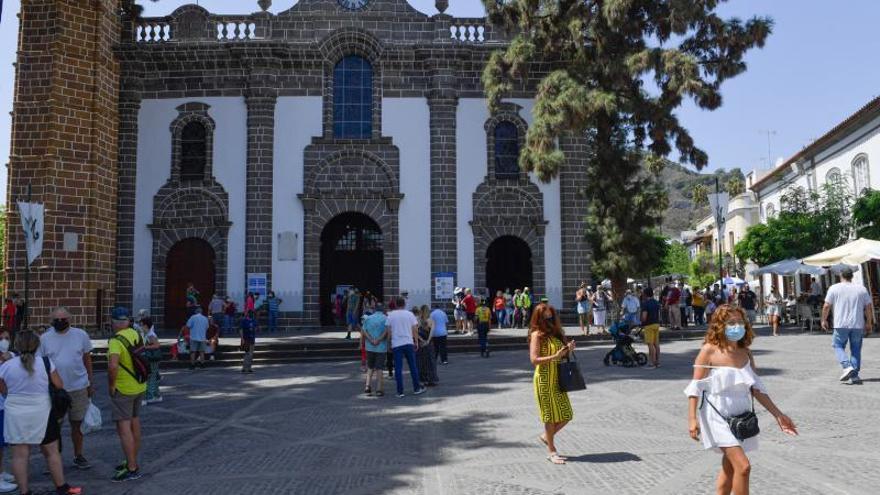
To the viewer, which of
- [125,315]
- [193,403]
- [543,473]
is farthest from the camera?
[193,403]

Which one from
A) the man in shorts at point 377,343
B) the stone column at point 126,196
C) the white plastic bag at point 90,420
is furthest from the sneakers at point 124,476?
the stone column at point 126,196

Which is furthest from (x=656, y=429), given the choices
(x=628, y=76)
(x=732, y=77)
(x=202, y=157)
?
(x=202, y=157)

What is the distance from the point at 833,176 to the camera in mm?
25312

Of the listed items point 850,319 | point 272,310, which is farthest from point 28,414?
point 272,310

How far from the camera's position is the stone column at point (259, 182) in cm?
2117

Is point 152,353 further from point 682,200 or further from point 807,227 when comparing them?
point 682,200

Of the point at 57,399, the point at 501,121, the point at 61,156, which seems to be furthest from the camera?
the point at 501,121

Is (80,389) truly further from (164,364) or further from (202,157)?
(202,157)

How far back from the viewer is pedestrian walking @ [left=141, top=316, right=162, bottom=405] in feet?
30.1

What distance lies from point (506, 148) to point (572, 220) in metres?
3.28

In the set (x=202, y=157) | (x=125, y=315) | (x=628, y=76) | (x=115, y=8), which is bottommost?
(x=125, y=315)

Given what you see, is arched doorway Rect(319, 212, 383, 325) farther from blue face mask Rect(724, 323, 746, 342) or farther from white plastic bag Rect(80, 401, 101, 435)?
blue face mask Rect(724, 323, 746, 342)

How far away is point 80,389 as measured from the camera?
6.73 m

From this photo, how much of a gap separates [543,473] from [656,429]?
2220 millimetres
